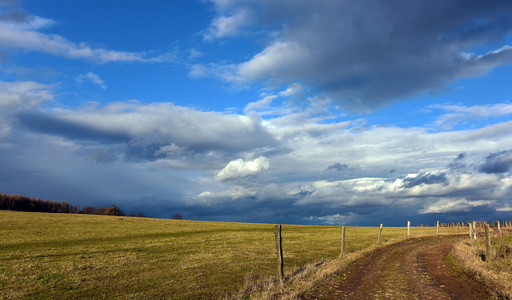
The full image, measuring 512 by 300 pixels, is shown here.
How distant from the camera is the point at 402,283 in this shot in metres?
A: 18.5

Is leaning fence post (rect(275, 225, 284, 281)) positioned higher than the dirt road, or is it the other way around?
leaning fence post (rect(275, 225, 284, 281))

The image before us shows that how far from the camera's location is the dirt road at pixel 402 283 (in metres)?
16.1

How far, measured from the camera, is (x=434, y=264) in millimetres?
25125

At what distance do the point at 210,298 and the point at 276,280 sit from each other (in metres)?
4.62

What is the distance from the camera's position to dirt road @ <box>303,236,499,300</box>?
16.1 meters

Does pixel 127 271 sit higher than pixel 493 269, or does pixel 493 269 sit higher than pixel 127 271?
pixel 493 269

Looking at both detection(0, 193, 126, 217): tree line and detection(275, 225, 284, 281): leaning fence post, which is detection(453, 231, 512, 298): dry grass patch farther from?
detection(0, 193, 126, 217): tree line

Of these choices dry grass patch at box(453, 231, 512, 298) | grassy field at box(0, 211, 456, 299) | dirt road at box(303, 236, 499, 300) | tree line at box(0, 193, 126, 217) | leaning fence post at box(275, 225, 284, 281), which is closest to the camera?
dirt road at box(303, 236, 499, 300)

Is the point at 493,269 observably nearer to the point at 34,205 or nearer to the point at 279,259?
the point at 279,259

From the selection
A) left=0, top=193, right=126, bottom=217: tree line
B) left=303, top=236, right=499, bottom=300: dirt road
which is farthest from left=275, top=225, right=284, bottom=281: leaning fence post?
left=0, top=193, right=126, bottom=217: tree line

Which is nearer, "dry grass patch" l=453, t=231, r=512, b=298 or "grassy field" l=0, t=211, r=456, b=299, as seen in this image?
"dry grass patch" l=453, t=231, r=512, b=298

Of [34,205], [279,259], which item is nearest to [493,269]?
[279,259]

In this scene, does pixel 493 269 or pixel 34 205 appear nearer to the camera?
pixel 493 269

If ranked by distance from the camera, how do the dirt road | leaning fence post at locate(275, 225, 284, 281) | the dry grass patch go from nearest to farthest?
the dirt road < the dry grass patch < leaning fence post at locate(275, 225, 284, 281)
